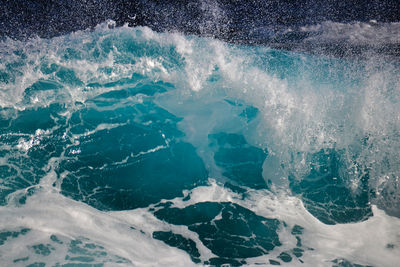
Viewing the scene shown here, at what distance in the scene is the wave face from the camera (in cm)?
278

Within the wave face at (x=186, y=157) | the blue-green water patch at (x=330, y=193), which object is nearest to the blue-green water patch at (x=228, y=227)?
the wave face at (x=186, y=157)

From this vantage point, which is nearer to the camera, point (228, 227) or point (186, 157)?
point (228, 227)

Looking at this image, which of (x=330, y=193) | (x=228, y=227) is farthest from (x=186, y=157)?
(x=330, y=193)

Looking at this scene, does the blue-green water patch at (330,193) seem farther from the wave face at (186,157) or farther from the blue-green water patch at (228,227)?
the blue-green water patch at (228,227)

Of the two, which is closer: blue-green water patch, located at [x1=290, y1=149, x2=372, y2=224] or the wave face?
the wave face

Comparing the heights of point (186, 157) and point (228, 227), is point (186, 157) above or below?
above

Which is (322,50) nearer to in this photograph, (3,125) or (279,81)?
(279,81)

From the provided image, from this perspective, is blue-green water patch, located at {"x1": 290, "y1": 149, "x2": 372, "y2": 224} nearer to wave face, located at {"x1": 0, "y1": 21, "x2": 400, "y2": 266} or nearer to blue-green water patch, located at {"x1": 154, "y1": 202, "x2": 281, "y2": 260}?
wave face, located at {"x1": 0, "y1": 21, "x2": 400, "y2": 266}

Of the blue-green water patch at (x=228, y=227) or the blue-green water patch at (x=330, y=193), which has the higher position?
the blue-green water patch at (x=330, y=193)

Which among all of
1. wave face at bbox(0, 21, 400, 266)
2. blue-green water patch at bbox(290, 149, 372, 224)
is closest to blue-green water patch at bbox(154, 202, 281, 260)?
wave face at bbox(0, 21, 400, 266)

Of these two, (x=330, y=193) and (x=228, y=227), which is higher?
(x=330, y=193)

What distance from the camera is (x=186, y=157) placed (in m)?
3.19

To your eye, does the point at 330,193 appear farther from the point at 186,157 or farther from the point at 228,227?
the point at 186,157

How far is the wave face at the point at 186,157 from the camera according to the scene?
2.78 m
